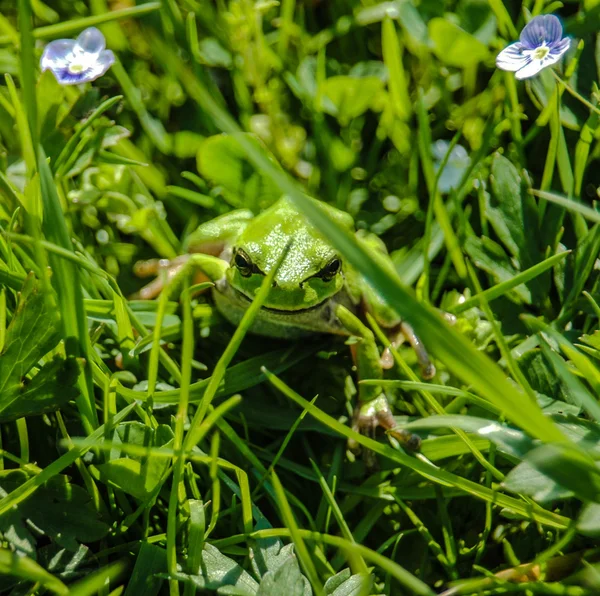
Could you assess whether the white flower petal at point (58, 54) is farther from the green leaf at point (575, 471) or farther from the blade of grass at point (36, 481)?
the green leaf at point (575, 471)

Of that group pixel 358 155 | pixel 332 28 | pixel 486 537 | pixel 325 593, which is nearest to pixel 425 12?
pixel 332 28

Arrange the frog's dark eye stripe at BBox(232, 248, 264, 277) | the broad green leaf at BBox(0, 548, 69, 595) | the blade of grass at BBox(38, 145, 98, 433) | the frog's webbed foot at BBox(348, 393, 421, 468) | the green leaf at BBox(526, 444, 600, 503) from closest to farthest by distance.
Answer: the broad green leaf at BBox(0, 548, 69, 595) → the green leaf at BBox(526, 444, 600, 503) → the blade of grass at BBox(38, 145, 98, 433) → the frog's webbed foot at BBox(348, 393, 421, 468) → the frog's dark eye stripe at BBox(232, 248, 264, 277)

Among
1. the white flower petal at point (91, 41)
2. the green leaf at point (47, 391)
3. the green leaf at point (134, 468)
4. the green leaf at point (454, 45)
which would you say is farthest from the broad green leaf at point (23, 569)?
the green leaf at point (454, 45)

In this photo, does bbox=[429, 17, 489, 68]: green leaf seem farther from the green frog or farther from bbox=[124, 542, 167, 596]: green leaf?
bbox=[124, 542, 167, 596]: green leaf

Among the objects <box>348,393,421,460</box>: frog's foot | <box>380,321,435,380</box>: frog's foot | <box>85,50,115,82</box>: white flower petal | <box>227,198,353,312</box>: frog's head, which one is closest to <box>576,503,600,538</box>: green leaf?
<box>348,393,421,460</box>: frog's foot

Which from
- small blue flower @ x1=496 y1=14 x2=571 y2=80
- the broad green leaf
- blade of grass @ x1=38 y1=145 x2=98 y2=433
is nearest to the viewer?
the broad green leaf

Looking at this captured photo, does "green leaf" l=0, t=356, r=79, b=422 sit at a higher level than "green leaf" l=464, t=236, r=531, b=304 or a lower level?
higher
